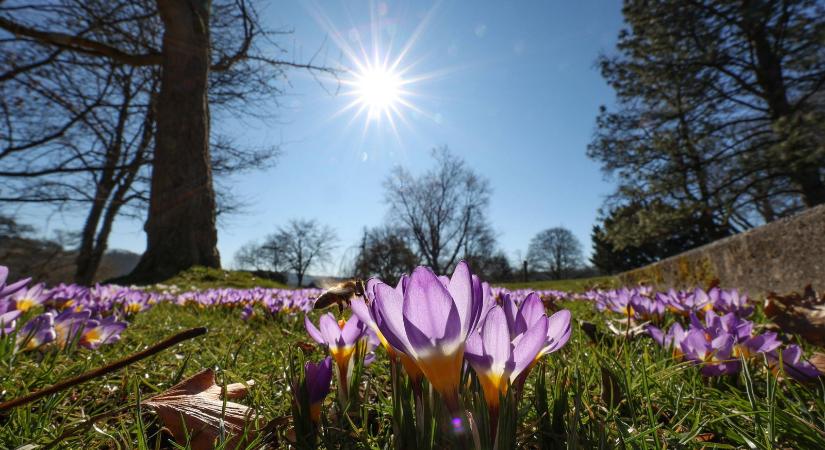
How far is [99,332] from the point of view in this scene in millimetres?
1549

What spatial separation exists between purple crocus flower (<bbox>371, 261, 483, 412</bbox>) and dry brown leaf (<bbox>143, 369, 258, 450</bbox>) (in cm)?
37

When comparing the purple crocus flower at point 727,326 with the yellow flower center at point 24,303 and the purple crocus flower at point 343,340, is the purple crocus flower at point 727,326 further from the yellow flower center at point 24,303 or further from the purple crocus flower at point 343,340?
the yellow flower center at point 24,303

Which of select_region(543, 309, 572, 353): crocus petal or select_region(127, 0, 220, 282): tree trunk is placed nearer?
select_region(543, 309, 572, 353): crocus petal

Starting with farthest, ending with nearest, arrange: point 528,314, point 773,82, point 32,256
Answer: point 773,82, point 32,256, point 528,314

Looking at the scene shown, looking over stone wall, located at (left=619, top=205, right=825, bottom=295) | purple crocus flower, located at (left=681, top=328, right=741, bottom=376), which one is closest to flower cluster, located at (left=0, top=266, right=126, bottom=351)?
purple crocus flower, located at (left=681, top=328, right=741, bottom=376)

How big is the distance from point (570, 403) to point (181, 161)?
8858 millimetres

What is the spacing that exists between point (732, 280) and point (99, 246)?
15510 mm

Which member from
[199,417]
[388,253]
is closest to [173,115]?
[199,417]

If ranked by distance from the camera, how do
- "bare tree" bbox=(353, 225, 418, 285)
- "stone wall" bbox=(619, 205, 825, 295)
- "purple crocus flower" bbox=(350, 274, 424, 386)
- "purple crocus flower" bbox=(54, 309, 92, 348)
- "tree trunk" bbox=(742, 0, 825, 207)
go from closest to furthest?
"purple crocus flower" bbox=(350, 274, 424, 386)
"purple crocus flower" bbox=(54, 309, 92, 348)
"stone wall" bbox=(619, 205, 825, 295)
"tree trunk" bbox=(742, 0, 825, 207)
"bare tree" bbox=(353, 225, 418, 285)

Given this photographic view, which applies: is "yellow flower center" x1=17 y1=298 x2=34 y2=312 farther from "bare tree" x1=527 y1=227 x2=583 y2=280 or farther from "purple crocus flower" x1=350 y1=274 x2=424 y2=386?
"bare tree" x1=527 y1=227 x2=583 y2=280

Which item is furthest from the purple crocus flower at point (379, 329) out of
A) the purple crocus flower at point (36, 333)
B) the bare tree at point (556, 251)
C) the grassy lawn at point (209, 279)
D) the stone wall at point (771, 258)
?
the bare tree at point (556, 251)

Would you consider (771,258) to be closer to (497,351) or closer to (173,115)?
(497,351)

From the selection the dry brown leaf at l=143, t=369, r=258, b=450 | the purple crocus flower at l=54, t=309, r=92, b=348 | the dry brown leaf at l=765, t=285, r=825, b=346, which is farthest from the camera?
the dry brown leaf at l=765, t=285, r=825, b=346

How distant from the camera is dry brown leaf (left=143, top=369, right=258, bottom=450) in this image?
2.40 ft
